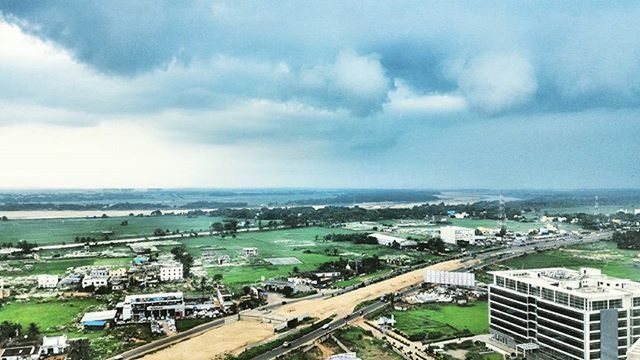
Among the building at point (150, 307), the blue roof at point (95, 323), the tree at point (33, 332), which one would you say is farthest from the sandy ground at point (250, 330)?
the tree at point (33, 332)

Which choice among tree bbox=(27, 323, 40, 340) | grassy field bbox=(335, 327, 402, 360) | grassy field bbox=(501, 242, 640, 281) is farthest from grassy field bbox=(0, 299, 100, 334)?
grassy field bbox=(501, 242, 640, 281)

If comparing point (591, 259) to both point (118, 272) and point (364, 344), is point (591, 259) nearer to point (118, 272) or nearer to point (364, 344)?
point (364, 344)

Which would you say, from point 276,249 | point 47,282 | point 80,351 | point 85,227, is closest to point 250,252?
point 276,249

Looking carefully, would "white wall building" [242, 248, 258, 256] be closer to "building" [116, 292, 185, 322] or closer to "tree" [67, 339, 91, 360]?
"building" [116, 292, 185, 322]

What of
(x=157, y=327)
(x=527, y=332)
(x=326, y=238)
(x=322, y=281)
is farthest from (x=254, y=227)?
(x=527, y=332)

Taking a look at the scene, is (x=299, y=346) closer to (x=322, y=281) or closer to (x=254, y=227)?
(x=322, y=281)

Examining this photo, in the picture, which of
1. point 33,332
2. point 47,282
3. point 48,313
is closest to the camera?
point 33,332

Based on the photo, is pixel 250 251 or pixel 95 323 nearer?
pixel 95 323
